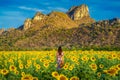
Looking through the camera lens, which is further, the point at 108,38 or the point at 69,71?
the point at 108,38

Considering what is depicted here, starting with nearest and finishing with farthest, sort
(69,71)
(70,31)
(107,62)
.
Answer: (69,71) → (107,62) → (70,31)

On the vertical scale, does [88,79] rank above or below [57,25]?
below

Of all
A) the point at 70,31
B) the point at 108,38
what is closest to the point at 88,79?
the point at 108,38

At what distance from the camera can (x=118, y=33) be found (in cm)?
12800

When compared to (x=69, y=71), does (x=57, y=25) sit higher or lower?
higher

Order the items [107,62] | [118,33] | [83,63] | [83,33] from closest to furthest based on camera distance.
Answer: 1. [83,63]
2. [107,62]
3. [118,33]
4. [83,33]

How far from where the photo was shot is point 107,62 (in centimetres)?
1427

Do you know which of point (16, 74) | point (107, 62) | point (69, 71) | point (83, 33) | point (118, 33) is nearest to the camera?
point (16, 74)

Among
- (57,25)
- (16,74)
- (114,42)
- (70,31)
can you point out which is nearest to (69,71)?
(16,74)

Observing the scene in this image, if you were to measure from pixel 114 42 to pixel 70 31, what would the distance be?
35463 millimetres

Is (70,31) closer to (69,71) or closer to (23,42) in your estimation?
(23,42)

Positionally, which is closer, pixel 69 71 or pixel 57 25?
pixel 69 71

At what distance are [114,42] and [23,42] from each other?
50185 millimetres

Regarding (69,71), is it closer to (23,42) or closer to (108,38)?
(108,38)
